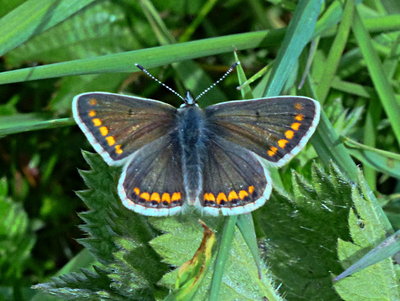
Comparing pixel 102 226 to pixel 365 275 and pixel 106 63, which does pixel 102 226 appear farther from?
pixel 365 275

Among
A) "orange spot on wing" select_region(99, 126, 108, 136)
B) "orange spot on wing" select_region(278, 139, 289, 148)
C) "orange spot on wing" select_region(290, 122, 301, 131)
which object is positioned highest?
"orange spot on wing" select_region(99, 126, 108, 136)

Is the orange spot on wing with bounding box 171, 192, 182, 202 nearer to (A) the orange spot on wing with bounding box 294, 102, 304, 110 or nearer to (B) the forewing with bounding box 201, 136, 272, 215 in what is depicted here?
(B) the forewing with bounding box 201, 136, 272, 215

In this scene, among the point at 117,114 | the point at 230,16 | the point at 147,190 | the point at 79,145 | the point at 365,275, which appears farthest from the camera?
the point at 230,16

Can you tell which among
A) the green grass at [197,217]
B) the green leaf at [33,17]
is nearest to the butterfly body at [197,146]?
the green grass at [197,217]

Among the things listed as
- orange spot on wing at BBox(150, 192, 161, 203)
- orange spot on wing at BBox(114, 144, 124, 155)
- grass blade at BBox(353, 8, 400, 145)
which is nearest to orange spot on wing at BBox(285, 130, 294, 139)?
orange spot on wing at BBox(150, 192, 161, 203)

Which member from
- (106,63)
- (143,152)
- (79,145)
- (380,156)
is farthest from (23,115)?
(380,156)

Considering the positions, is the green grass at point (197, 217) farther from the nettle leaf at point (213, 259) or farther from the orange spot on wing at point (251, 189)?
the orange spot on wing at point (251, 189)
